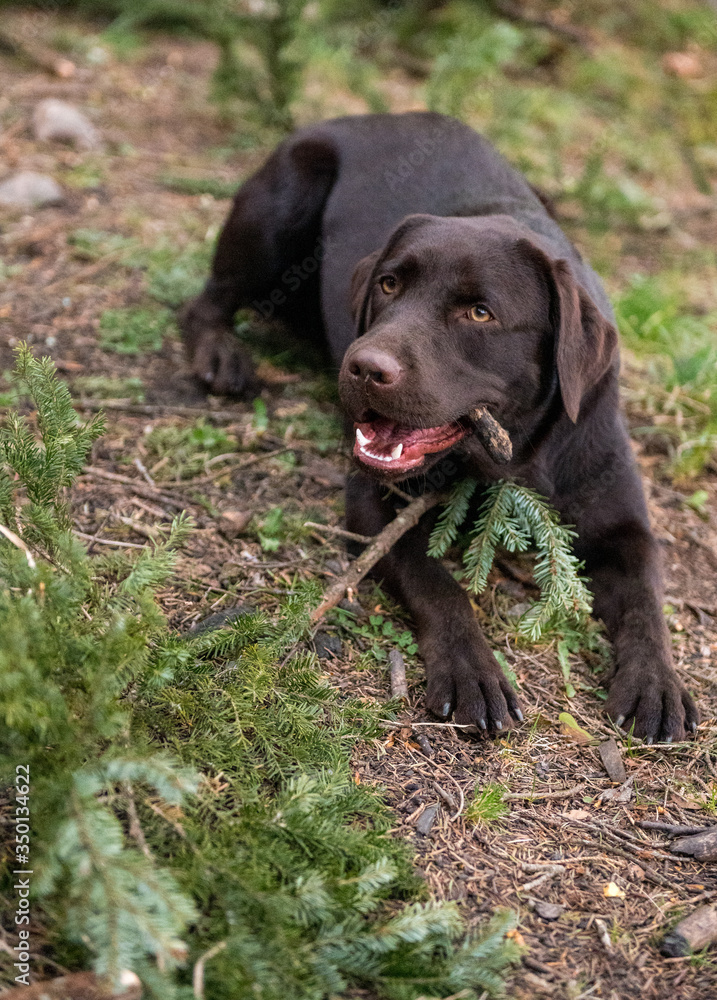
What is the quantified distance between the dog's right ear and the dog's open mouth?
1.73 ft

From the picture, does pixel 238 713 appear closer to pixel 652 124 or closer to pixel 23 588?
pixel 23 588

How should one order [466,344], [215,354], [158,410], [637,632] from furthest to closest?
[215,354] → [158,410] → [637,632] → [466,344]

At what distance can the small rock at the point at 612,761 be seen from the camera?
2447 millimetres

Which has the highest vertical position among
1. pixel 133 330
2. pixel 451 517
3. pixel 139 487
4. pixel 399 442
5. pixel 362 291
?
pixel 362 291

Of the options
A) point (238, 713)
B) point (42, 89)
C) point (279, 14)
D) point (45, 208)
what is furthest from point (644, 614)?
point (42, 89)

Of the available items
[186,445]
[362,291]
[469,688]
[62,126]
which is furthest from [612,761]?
A: [62,126]

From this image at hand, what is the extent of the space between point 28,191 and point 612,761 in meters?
4.21

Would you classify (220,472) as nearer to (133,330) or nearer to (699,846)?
(133,330)

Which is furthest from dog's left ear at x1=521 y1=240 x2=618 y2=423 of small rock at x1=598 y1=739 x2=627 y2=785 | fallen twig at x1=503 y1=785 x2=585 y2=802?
fallen twig at x1=503 y1=785 x2=585 y2=802

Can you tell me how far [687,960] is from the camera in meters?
1.95

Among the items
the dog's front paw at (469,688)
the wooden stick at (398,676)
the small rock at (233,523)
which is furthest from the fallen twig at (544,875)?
the small rock at (233,523)

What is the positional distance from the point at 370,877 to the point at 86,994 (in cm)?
55

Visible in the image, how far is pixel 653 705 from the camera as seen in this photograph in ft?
8.55

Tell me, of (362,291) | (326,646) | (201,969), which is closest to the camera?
(201,969)
